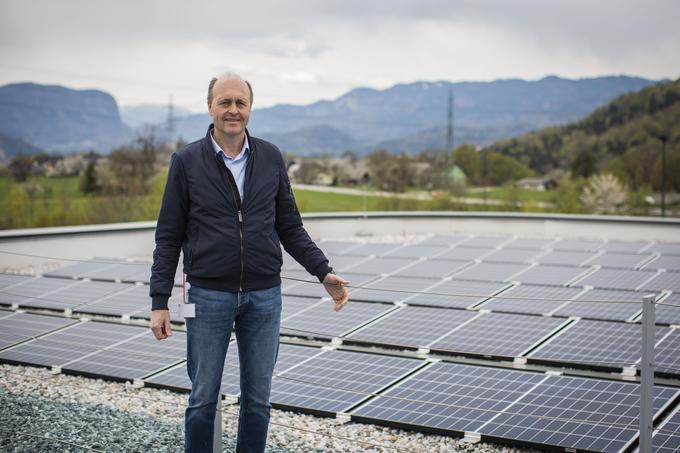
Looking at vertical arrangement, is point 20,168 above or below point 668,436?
above

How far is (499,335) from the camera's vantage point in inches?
344

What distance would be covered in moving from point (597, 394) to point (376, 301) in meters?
4.32

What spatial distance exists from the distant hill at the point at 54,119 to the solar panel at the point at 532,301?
338 ft

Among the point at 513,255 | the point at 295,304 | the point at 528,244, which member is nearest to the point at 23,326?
the point at 295,304

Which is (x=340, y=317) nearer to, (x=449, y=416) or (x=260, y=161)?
(x=449, y=416)

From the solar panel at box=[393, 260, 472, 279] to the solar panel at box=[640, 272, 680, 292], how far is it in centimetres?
317

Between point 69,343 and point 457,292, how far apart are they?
553 cm

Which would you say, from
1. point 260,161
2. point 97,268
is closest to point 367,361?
point 260,161

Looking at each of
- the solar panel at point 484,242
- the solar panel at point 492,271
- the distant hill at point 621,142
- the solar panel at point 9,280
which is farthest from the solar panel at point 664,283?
the distant hill at point 621,142

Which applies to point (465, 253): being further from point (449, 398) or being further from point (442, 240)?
point (449, 398)

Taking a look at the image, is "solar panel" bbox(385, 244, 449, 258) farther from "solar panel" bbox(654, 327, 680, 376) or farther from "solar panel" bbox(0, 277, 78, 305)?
"solar panel" bbox(654, 327, 680, 376)

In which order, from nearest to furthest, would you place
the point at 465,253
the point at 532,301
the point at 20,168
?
the point at 532,301 < the point at 465,253 < the point at 20,168

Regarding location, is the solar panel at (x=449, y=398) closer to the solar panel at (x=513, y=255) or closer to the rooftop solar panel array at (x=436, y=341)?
the rooftop solar panel array at (x=436, y=341)

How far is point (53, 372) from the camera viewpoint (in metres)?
8.27
